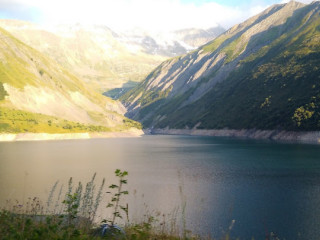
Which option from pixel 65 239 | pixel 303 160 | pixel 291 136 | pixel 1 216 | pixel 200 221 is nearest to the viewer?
pixel 65 239

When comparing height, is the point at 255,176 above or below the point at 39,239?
above

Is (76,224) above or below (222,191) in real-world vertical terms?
below

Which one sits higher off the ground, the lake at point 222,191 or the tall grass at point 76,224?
the lake at point 222,191

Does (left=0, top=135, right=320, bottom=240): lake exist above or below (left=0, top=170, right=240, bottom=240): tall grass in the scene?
above

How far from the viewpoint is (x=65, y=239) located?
1066 cm

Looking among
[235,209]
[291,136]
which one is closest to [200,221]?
[235,209]

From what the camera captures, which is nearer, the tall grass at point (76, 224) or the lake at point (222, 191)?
the tall grass at point (76, 224)

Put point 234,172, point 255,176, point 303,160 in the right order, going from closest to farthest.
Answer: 1. point 255,176
2. point 234,172
3. point 303,160

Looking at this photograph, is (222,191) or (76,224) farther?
(222,191)

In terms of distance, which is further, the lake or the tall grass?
the lake

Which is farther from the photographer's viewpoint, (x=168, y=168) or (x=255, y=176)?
(x=168, y=168)

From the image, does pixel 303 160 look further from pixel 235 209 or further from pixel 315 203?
pixel 235 209

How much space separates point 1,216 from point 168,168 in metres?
69.8

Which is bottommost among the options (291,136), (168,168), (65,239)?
(65,239)
